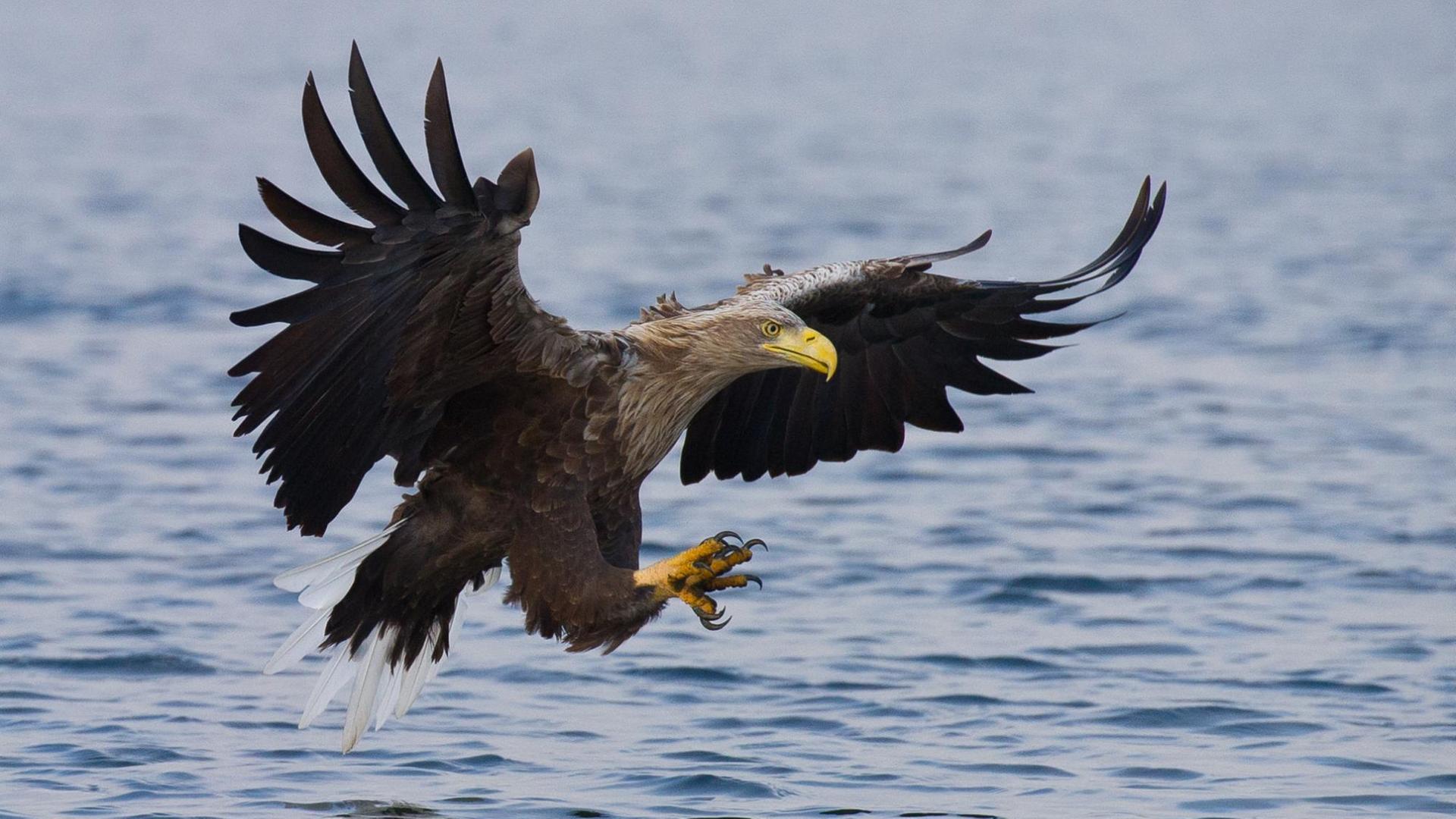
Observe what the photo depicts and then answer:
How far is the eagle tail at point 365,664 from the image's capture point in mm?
6141

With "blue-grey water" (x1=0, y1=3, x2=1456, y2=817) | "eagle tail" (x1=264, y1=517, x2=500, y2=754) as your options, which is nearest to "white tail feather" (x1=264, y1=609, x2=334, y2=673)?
"eagle tail" (x1=264, y1=517, x2=500, y2=754)

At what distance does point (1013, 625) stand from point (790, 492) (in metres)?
2.31

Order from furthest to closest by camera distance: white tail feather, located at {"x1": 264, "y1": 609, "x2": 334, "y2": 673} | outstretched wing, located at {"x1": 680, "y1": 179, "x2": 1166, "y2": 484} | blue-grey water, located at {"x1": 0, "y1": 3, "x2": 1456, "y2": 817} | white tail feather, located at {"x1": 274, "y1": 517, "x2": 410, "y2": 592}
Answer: outstretched wing, located at {"x1": 680, "y1": 179, "x2": 1166, "y2": 484}, blue-grey water, located at {"x1": 0, "y1": 3, "x2": 1456, "y2": 817}, white tail feather, located at {"x1": 264, "y1": 609, "x2": 334, "y2": 673}, white tail feather, located at {"x1": 274, "y1": 517, "x2": 410, "y2": 592}

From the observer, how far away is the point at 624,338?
573 cm

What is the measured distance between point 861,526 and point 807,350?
3849 mm

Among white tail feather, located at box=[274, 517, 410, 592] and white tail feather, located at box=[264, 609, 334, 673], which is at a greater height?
white tail feather, located at box=[274, 517, 410, 592]

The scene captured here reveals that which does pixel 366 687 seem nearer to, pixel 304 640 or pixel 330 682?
pixel 330 682

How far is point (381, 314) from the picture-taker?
5035 millimetres

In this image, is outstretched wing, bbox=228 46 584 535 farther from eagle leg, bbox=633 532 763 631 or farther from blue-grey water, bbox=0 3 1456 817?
blue-grey water, bbox=0 3 1456 817

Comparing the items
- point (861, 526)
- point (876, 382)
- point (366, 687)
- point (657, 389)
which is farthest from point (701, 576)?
point (861, 526)

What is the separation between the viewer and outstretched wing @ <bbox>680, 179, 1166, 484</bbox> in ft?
21.8

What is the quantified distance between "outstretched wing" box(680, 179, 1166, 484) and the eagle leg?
4.29ft

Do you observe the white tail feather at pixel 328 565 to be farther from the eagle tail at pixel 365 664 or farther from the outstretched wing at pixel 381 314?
the outstretched wing at pixel 381 314

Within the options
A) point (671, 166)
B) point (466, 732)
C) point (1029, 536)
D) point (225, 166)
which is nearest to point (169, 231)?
point (225, 166)
